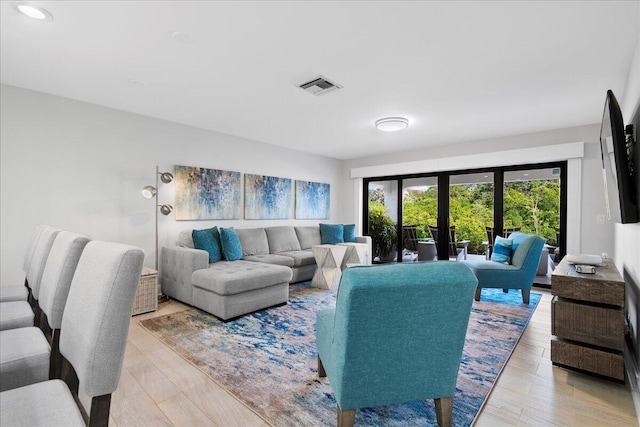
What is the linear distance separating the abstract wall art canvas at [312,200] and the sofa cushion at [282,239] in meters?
0.65

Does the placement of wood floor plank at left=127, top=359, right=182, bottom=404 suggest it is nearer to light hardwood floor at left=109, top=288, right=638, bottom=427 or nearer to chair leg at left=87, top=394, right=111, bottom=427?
light hardwood floor at left=109, top=288, right=638, bottom=427

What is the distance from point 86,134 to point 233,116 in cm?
169

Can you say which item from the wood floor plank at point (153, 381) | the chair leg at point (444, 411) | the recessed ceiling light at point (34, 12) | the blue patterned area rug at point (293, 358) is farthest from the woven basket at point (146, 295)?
the chair leg at point (444, 411)

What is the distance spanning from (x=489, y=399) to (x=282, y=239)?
12.7 ft

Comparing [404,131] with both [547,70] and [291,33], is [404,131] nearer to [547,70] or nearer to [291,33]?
[547,70]

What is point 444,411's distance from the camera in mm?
1581

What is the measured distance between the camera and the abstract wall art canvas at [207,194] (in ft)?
14.1

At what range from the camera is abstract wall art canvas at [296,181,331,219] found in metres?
6.09

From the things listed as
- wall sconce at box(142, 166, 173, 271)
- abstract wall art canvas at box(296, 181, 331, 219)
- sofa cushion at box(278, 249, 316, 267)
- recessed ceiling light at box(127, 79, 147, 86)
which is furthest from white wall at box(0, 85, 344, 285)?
abstract wall art canvas at box(296, 181, 331, 219)

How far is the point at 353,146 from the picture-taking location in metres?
5.70

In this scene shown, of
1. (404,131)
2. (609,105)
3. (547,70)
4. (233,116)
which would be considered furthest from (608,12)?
(233,116)

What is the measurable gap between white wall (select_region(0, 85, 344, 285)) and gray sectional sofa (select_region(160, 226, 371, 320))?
1.58ft

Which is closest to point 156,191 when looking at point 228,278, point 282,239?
point 228,278

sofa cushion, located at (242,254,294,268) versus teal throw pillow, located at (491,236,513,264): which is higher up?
teal throw pillow, located at (491,236,513,264)
